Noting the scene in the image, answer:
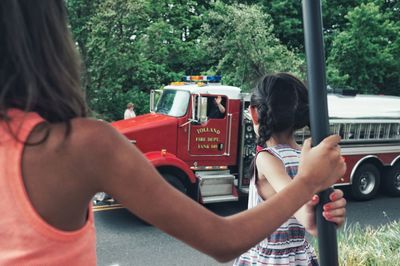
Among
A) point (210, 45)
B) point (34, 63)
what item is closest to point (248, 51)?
point (210, 45)

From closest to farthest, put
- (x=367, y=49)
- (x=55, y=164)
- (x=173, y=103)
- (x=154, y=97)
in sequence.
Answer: (x=55, y=164), (x=173, y=103), (x=154, y=97), (x=367, y=49)

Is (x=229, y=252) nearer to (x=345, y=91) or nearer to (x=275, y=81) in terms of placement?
(x=275, y=81)

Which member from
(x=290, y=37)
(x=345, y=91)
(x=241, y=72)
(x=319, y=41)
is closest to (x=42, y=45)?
(x=319, y=41)

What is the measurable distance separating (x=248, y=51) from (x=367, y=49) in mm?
5028

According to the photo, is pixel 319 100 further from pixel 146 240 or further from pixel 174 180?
pixel 174 180

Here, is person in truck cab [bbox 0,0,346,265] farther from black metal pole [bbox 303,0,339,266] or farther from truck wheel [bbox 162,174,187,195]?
truck wheel [bbox 162,174,187,195]

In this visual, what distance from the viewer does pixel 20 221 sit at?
86cm

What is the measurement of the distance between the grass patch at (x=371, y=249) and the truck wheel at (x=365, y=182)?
4514 millimetres

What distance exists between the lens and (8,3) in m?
0.87

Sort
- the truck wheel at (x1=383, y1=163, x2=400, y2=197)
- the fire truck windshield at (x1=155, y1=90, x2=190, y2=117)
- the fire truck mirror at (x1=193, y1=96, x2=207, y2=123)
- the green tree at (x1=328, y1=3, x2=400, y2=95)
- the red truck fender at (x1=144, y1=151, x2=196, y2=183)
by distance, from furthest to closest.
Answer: the green tree at (x1=328, y1=3, x2=400, y2=95), the truck wheel at (x1=383, y1=163, x2=400, y2=197), the fire truck windshield at (x1=155, y1=90, x2=190, y2=117), the fire truck mirror at (x1=193, y1=96, x2=207, y2=123), the red truck fender at (x1=144, y1=151, x2=196, y2=183)

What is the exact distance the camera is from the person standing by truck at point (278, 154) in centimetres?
200

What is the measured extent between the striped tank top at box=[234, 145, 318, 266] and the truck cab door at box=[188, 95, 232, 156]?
5.62m

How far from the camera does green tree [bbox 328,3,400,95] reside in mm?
17109

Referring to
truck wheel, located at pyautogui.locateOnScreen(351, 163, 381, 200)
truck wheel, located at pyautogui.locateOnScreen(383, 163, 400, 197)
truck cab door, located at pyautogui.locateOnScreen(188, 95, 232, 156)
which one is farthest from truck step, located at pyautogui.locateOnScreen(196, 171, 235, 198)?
truck wheel, located at pyautogui.locateOnScreen(383, 163, 400, 197)
